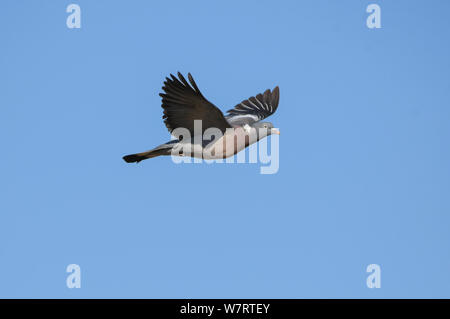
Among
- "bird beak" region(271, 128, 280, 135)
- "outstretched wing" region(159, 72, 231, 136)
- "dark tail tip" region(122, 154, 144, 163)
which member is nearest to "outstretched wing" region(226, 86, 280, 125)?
"bird beak" region(271, 128, 280, 135)

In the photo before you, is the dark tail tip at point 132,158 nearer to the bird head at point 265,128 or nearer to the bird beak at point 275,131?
the bird head at point 265,128

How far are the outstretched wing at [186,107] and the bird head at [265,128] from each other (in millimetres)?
877

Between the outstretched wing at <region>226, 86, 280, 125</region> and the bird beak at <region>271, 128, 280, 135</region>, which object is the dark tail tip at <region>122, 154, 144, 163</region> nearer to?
the bird beak at <region>271, 128, 280, 135</region>

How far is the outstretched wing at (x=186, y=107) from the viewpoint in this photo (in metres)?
10.4

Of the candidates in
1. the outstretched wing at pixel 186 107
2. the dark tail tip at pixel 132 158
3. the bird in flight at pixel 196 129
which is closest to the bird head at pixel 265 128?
the bird in flight at pixel 196 129

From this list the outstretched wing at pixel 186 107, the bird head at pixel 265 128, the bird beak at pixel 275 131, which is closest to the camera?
the outstretched wing at pixel 186 107

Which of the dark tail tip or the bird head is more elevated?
the bird head

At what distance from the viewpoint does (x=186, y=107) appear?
1073 cm

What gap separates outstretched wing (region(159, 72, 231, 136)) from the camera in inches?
408

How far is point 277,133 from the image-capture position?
40.1ft

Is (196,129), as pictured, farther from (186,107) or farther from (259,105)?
(259,105)
